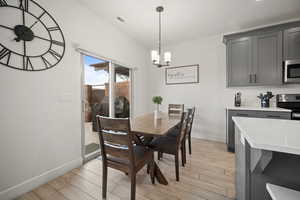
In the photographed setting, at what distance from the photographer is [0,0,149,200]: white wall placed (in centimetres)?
141

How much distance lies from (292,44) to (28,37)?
421 cm

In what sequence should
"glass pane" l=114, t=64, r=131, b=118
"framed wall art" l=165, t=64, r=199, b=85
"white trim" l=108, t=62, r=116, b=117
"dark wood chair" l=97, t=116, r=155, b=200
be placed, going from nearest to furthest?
1. "dark wood chair" l=97, t=116, r=155, b=200
2. "white trim" l=108, t=62, r=116, b=117
3. "glass pane" l=114, t=64, r=131, b=118
4. "framed wall art" l=165, t=64, r=199, b=85

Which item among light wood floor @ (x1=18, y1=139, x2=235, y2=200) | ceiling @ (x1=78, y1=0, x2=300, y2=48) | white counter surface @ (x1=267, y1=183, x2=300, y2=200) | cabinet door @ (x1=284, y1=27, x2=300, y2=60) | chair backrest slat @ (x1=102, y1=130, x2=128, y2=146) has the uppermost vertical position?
ceiling @ (x1=78, y1=0, x2=300, y2=48)

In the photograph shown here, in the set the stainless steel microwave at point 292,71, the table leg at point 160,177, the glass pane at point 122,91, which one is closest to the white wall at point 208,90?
the stainless steel microwave at point 292,71

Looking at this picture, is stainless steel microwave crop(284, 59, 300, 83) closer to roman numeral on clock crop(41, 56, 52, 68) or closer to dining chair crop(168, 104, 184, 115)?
dining chair crop(168, 104, 184, 115)

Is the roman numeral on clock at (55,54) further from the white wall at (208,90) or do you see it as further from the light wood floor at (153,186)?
the white wall at (208,90)

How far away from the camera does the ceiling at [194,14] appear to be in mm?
2094

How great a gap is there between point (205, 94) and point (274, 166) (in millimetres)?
2796

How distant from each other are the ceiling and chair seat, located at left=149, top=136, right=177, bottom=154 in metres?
2.26

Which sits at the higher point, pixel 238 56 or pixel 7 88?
pixel 238 56

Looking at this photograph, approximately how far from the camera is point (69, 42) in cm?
196

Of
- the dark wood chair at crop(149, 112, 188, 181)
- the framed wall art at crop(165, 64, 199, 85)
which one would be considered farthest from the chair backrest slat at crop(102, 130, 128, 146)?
the framed wall art at crop(165, 64, 199, 85)

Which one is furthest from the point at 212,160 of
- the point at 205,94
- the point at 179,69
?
the point at 179,69

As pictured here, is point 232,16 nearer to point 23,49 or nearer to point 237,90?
point 237,90
